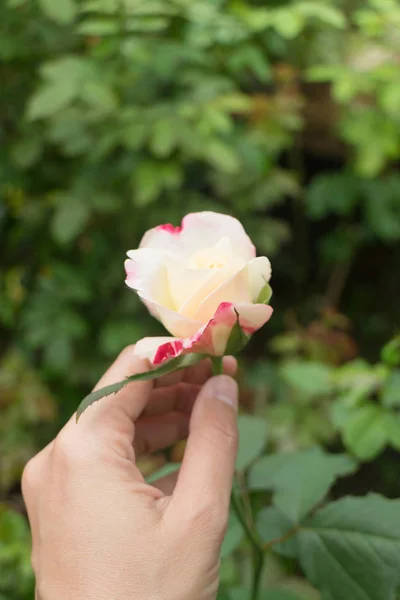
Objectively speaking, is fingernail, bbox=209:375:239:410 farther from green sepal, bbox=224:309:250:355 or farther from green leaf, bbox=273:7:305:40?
green leaf, bbox=273:7:305:40

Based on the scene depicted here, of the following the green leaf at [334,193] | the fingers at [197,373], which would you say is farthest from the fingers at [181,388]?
the green leaf at [334,193]

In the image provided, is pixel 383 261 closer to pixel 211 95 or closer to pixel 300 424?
pixel 300 424

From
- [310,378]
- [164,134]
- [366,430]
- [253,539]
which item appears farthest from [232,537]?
[164,134]

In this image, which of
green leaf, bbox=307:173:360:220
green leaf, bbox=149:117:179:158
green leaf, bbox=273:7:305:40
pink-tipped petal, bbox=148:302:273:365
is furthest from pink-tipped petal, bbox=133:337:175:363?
green leaf, bbox=307:173:360:220

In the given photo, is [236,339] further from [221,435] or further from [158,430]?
[158,430]

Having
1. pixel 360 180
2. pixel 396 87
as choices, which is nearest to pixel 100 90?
pixel 396 87

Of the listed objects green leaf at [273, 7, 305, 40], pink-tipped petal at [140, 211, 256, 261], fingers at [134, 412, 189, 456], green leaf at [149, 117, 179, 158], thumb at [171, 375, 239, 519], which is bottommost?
fingers at [134, 412, 189, 456]

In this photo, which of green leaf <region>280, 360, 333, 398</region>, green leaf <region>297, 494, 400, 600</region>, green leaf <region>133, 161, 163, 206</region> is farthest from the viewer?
green leaf <region>133, 161, 163, 206</region>
